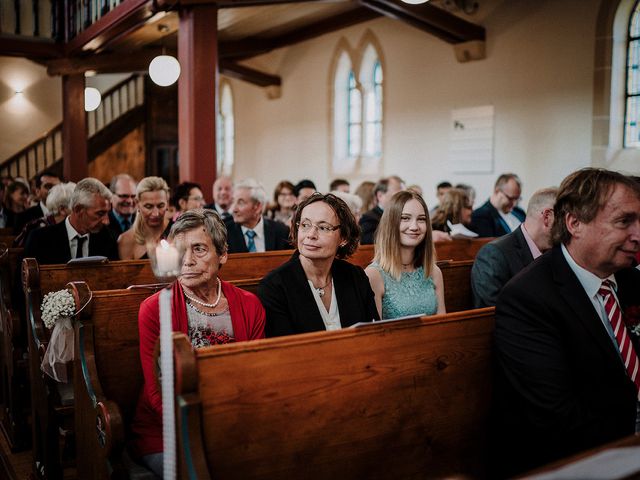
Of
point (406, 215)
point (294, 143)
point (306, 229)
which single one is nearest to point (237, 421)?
point (306, 229)

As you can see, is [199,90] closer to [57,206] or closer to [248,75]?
[57,206]

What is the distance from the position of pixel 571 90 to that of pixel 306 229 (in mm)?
7214

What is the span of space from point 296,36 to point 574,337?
12469 millimetres

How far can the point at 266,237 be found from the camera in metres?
5.19

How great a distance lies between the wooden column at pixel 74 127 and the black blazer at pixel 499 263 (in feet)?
33.3

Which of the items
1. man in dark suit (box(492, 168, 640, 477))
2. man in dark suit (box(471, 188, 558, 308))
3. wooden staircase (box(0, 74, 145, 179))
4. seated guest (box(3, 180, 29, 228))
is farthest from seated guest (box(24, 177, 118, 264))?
wooden staircase (box(0, 74, 145, 179))

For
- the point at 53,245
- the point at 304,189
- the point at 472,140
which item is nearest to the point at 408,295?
the point at 53,245

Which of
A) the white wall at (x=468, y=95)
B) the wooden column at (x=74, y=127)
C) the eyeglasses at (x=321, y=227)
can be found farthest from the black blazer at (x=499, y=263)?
the wooden column at (x=74, y=127)

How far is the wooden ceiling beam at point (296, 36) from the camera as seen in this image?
11914 millimetres

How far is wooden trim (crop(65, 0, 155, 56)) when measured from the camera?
7830 mm

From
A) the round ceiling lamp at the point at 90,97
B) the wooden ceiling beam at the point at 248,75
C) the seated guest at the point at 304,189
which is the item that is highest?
the wooden ceiling beam at the point at 248,75

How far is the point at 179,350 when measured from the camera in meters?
1.70

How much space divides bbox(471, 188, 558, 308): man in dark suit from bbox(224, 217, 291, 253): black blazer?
1.91 metres

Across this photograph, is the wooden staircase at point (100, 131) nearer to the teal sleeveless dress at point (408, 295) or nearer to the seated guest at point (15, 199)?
the seated guest at point (15, 199)
